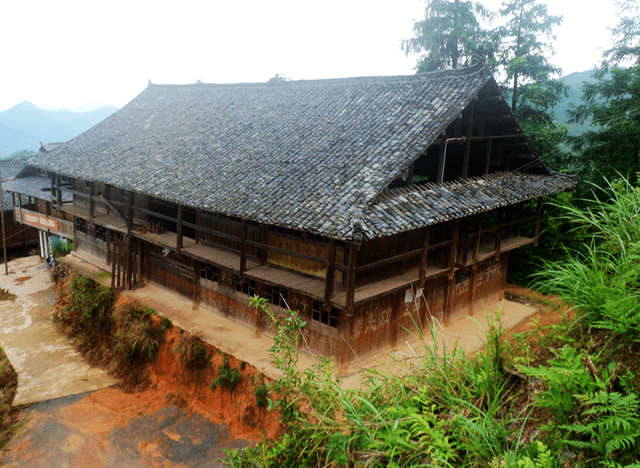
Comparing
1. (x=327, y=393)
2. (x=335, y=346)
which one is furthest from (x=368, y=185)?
(x=327, y=393)

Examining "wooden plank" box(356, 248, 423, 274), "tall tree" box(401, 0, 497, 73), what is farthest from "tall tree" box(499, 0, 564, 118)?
"wooden plank" box(356, 248, 423, 274)

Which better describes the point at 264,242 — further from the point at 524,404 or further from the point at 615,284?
the point at 615,284

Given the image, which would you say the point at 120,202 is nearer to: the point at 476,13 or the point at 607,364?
the point at 607,364

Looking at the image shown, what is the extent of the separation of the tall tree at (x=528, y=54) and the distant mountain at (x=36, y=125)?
11958 centimetres

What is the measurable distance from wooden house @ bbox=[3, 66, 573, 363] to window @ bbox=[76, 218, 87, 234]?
253 cm

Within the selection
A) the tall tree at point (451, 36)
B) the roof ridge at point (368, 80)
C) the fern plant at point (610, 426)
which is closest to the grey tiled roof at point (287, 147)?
the roof ridge at point (368, 80)

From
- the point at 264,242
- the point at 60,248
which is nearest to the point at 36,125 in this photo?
the point at 60,248

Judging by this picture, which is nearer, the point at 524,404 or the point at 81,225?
the point at 524,404

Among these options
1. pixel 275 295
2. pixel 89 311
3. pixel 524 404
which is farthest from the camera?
pixel 89 311

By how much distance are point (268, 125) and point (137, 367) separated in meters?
9.22

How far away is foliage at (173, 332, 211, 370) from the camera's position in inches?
507

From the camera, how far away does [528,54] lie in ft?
70.2

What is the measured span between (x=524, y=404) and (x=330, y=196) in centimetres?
656

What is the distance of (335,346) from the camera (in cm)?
1137
